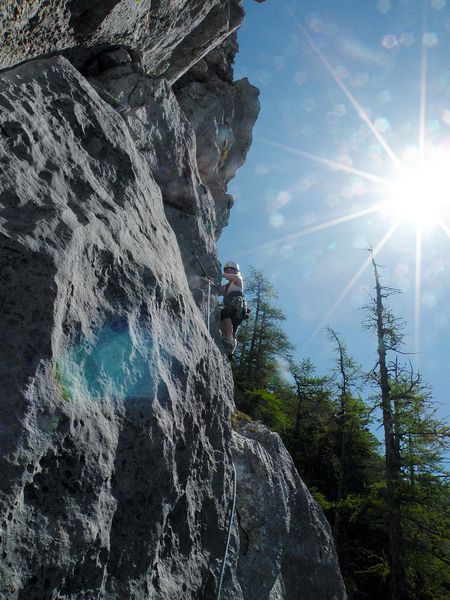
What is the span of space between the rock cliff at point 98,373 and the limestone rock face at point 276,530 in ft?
0.12

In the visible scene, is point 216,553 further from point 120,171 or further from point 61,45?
point 61,45

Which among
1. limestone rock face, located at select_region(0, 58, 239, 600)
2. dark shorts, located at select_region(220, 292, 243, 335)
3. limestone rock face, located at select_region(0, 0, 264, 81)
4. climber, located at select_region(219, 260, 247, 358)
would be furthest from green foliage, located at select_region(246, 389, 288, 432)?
limestone rock face, located at select_region(0, 0, 264, 81)

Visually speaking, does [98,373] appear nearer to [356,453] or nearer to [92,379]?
[92,379]

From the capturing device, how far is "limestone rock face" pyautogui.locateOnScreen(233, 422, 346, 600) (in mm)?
5752

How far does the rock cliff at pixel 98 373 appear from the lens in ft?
7.31

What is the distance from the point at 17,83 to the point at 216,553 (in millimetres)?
4958

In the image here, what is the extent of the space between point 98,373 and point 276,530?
16.6ft

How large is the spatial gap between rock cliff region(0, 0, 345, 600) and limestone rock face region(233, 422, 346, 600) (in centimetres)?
4

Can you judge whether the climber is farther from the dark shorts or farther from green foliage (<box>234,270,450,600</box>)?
green foliage (<box>234,270,450,600</box>)

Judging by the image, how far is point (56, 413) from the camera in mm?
2322

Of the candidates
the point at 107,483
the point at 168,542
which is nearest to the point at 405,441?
the point at 168,542

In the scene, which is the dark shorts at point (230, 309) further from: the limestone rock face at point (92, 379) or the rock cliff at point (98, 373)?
the limestone rock face at point (92, 379)

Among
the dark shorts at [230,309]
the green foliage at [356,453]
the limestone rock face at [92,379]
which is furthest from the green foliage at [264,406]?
the limestone rock face at [92,379]

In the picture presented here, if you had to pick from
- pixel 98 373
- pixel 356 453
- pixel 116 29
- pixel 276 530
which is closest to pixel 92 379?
pixel 98 373
